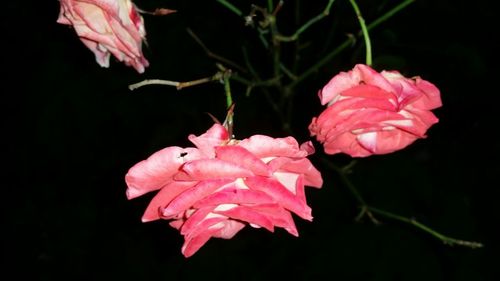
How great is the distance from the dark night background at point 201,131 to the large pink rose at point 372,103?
1.35 ft

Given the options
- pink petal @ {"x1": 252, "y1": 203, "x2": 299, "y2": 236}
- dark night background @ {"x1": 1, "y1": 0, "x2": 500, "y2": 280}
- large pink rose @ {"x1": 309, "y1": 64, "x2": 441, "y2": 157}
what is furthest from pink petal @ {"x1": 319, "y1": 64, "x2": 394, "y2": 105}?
dark night background @ {"x1": 1, "y1": 0, "x2": 500, "y2": 280}

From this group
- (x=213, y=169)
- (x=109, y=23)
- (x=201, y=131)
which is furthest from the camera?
(x=201, y=131)

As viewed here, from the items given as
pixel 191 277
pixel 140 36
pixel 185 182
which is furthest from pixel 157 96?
pixel 185 182

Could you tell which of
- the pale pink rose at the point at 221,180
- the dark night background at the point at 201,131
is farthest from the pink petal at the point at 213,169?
the dark night background at the point at 201,131

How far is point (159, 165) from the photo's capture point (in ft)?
1.36

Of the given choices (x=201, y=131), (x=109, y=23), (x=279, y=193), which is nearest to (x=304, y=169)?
(x=279, y=193)

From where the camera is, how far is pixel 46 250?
111 cm

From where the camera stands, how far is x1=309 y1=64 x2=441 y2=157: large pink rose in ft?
1.49

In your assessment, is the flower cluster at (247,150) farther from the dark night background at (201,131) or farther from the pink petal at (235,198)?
the dark night background at (201,131)

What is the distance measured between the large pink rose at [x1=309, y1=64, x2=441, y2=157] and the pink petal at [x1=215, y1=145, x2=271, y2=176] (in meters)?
0.09

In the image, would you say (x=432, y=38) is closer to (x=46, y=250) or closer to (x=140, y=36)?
(x=140, y=36)

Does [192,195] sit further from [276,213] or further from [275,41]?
[275,41]

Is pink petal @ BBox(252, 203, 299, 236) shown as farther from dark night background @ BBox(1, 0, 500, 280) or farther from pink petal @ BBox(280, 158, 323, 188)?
dark night background @ BBox(1, 0, 500, 280)

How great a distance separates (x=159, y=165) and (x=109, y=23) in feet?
0.51
